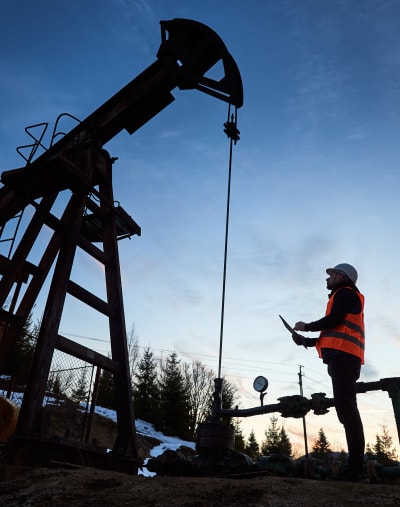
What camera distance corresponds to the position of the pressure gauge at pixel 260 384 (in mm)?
5086

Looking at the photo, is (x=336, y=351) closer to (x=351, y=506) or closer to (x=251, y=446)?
(x=351, y=506)

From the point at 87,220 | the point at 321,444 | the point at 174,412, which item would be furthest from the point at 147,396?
the point at 321,444

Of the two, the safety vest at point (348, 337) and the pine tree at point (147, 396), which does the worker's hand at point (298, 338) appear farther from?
the pine tree at point (147, 396)

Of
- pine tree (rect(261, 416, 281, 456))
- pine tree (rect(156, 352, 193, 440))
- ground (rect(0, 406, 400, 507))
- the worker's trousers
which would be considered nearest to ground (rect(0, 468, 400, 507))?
ground (rect(0, 406, 400, 507))

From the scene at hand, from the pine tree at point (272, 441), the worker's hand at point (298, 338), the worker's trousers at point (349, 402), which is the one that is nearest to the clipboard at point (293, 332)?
the worker's hand at point (298, 338)

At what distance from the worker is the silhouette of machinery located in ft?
10.6

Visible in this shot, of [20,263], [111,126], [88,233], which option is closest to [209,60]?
[111,126]

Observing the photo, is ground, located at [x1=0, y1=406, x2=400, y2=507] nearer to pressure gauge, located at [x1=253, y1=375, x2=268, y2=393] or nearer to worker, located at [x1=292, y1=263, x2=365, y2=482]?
worker, located at [x1=292, y1=263, x2=365, y2=482]

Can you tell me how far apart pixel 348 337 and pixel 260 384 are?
58.6 inches

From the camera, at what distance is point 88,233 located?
8.87 metres

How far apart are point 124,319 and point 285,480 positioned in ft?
15.5

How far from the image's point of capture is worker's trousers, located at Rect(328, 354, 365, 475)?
12.1ft

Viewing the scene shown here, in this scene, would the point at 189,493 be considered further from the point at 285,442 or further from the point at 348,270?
the point at 285,442

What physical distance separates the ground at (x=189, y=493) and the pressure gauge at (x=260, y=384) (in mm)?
1996
